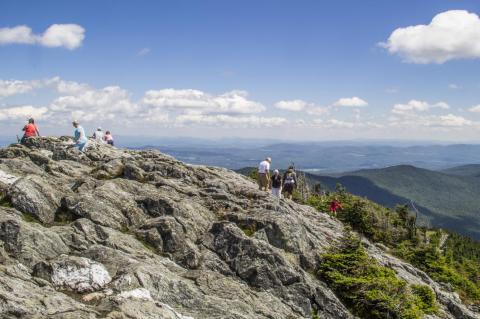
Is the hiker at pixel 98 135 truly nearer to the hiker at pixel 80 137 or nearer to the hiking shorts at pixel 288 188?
the hiker at pixel 80 137

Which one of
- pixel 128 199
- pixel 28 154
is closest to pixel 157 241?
pixel 128 199

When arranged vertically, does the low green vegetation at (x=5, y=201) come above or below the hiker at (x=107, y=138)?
below

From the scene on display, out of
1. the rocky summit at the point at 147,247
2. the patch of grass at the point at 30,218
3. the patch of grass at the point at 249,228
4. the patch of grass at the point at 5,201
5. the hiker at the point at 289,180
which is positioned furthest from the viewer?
the hiker at the point at 289,180

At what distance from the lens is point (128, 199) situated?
27.6m

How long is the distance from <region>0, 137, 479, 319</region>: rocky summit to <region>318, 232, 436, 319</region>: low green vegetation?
115 cm

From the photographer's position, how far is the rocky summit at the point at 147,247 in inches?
674

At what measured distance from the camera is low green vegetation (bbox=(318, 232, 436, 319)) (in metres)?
27.0

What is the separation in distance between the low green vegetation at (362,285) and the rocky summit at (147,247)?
115cm

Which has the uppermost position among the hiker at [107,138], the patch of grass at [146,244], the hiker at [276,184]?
the hiker at [107,138]

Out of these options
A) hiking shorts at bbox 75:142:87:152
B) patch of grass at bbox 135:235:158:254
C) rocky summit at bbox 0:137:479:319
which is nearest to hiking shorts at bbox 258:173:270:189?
rocky summit at bbox 0:137:479:319

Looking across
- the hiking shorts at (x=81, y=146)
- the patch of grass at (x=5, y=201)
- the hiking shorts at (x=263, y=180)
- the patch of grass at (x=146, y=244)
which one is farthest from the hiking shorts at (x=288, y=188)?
the patch of grass at (x=5, y=201)

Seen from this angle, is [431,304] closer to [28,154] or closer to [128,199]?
[128,199]

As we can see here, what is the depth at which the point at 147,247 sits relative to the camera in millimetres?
24016

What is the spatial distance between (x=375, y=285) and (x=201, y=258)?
41.4ft
